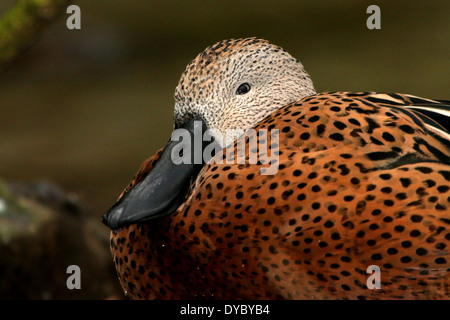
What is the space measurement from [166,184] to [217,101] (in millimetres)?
286

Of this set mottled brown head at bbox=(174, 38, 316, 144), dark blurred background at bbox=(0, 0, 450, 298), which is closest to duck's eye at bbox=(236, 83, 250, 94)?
mottled brown head at bbox=(174, 38, 316, 144)

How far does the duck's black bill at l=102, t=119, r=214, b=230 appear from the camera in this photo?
6.93 feet

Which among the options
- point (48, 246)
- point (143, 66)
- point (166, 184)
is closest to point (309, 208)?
point (166, 184)

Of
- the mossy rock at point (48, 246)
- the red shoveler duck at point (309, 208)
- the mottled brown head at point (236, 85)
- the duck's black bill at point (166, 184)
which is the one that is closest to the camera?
the red shoveler duck at point (309, 208)

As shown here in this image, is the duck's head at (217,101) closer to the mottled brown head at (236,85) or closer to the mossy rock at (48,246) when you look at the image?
the mottled brown head at (236,85)

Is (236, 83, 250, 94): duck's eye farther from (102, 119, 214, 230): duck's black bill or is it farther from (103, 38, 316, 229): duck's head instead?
(102, 119, 214, 230): duck's black bill

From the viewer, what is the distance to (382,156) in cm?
200

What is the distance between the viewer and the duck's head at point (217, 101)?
85.2 inches

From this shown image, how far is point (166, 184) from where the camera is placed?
2191 mm

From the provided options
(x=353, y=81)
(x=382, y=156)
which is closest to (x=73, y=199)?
(x=382, y=156)

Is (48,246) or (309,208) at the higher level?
(309,208)

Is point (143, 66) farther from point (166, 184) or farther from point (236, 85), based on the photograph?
point (166, 184)

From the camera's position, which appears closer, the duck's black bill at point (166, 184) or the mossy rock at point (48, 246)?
the duck's black bill at point (166, 184)

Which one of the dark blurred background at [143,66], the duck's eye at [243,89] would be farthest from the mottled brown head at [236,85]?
the dark blurred background at [143,66]
